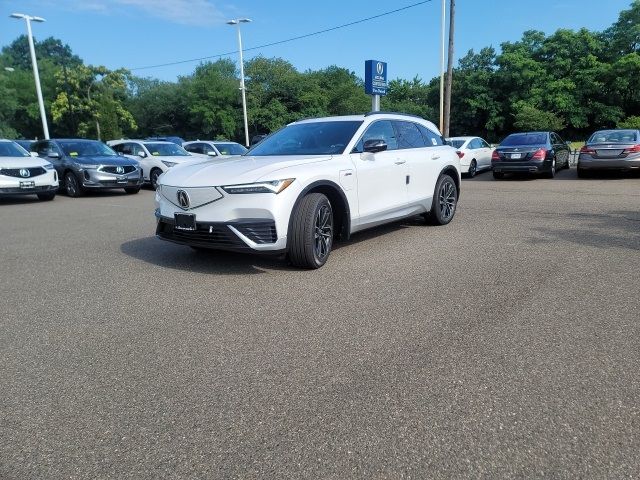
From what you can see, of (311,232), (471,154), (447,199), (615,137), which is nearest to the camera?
(311,232)

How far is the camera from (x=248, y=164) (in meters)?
5.38

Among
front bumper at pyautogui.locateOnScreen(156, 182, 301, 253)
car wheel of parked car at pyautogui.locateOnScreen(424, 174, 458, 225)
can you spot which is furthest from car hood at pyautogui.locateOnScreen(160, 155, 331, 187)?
car wheel of parked car at pyautogui.locateOnScreen(424, 174, 458, 225)

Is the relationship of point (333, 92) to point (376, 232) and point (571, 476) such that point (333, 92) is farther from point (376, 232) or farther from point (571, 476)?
point (571, 476)

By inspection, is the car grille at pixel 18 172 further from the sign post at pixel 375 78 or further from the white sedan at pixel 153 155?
the sign post at pixel 375 78

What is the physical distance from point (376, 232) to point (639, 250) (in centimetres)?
331

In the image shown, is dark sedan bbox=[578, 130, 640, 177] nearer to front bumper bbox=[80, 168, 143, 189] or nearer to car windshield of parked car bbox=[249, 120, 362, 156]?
car windshield of parked car bbox=[249, 120, 362, 156]

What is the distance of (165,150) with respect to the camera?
54.4ft

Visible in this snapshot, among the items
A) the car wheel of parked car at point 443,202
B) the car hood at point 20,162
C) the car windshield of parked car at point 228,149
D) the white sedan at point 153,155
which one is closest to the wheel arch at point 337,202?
the car wheel of parked car at point 443,202

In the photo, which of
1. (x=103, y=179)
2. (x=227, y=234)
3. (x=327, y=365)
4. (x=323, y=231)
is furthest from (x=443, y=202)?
(x=103, y=179)

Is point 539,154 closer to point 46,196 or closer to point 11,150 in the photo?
point 46,196

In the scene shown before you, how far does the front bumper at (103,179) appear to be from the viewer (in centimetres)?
1345

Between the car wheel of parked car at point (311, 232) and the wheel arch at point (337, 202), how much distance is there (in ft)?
0.35

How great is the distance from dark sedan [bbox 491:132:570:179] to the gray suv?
1079cm

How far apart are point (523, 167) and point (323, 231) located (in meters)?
11.2
